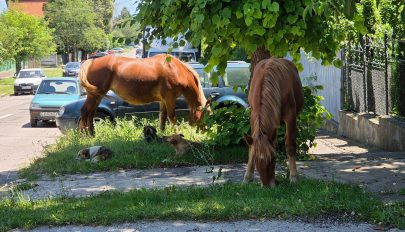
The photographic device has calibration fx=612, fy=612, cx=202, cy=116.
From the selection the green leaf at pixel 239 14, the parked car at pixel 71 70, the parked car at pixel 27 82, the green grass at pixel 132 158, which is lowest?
the green grass at pixel 132 158

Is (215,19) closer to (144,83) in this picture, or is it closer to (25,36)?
(144,83)

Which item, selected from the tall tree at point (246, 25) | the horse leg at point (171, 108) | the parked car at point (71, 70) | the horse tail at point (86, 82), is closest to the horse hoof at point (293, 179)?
the tall tree at point (246, 25)

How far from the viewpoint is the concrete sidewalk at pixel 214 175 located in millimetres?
7840

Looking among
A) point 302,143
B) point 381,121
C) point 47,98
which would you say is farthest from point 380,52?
point 47,98

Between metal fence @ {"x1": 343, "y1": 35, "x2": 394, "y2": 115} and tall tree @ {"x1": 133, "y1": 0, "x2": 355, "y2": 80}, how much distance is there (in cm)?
352

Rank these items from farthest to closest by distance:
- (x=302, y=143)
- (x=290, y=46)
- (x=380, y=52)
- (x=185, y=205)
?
(x=380, y=52) < (x=302, y=143) < (x=290, y=46) < (x=185, y=205)

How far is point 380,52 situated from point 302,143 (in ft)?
14.5

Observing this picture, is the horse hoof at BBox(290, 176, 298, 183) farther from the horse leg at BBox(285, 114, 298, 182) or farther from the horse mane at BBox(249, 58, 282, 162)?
the horse mane at BBox(249, 58, 282, 162)

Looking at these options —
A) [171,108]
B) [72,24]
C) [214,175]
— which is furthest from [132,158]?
[72,24]

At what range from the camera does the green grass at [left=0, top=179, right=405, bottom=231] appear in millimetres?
5973

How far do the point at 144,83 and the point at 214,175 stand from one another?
444cm

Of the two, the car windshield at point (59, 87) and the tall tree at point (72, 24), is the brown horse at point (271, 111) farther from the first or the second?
the tall tree at point (72, 24)

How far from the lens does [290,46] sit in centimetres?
929

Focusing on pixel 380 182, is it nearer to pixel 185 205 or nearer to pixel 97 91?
pixel 185 205
